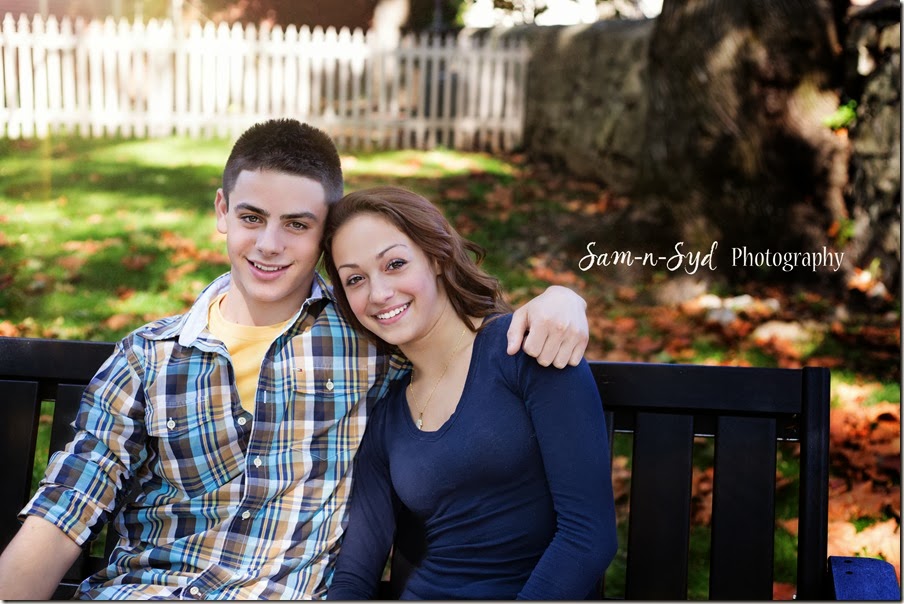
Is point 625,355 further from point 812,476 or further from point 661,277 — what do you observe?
point 812,476

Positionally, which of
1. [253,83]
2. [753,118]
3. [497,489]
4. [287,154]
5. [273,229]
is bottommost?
[497,489]

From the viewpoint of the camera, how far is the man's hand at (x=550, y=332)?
178 cm

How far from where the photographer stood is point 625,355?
4738 millimetres

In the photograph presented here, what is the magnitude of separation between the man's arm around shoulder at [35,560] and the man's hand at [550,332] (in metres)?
1.05

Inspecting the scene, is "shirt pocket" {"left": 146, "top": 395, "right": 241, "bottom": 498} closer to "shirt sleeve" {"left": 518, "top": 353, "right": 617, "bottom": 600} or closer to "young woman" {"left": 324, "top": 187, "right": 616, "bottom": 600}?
"young woman" {"left": 324, "top": 187, "right": 616, "bottom": 600}

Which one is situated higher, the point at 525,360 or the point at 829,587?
the point at 525,360

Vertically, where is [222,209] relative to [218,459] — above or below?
above

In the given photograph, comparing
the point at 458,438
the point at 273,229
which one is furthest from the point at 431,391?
the point at 273,229

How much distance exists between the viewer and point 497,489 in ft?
6.16

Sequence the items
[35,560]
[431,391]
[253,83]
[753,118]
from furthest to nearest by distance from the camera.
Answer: [253,83]
[753,118]
[431,391]
[35,560]

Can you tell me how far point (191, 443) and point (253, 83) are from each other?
22.1ft

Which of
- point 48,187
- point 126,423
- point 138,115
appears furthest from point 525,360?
point 138,115

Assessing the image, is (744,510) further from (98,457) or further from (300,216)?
(98,457)

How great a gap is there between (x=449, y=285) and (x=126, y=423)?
0.79m
